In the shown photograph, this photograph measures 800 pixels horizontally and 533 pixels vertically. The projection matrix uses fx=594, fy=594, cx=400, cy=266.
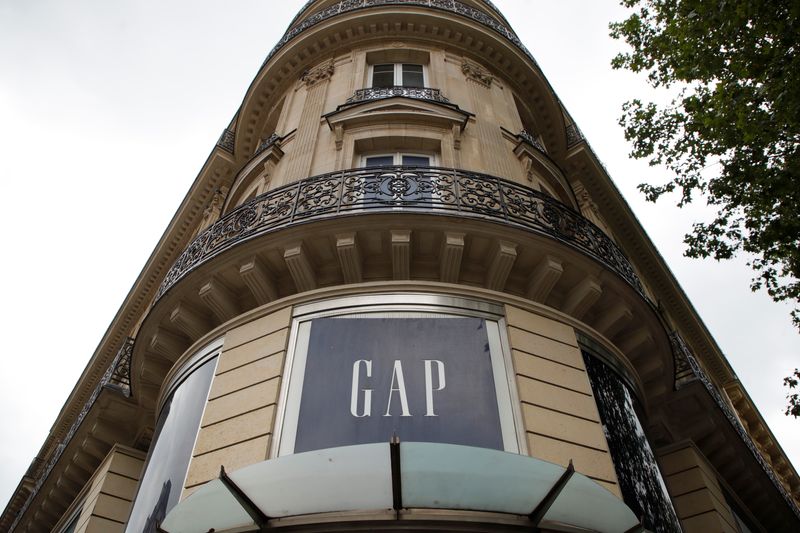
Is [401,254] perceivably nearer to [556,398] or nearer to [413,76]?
[556,398]

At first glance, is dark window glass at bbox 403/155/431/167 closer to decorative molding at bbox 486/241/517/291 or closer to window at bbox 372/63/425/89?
window at bbox 372/63/425/89

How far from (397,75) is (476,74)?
1.93 metres

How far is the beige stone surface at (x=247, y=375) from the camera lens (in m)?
7.11

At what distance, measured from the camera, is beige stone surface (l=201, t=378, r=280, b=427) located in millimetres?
6771

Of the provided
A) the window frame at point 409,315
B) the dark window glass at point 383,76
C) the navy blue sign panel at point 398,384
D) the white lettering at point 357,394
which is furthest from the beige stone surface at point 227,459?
the dark window glass at point 383,76

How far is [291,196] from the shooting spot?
9.39 m

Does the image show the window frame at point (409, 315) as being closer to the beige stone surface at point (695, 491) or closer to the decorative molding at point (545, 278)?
the decorative molding at point (545, 278)

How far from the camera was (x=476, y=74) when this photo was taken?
14.5m

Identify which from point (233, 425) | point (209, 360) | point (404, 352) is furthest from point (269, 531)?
point (209, 360)

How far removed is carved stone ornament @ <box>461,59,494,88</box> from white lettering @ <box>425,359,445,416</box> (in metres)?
9.43

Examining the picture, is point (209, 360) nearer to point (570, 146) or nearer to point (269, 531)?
point (269, 531)

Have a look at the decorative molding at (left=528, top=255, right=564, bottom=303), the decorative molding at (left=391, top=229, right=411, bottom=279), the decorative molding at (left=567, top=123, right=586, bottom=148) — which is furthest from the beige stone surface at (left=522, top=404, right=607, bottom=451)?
the decorative molding at (left=567, top=123, right=586, bottom=148)

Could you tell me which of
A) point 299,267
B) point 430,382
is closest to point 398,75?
point 299,267

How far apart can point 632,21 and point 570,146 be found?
6.75m
